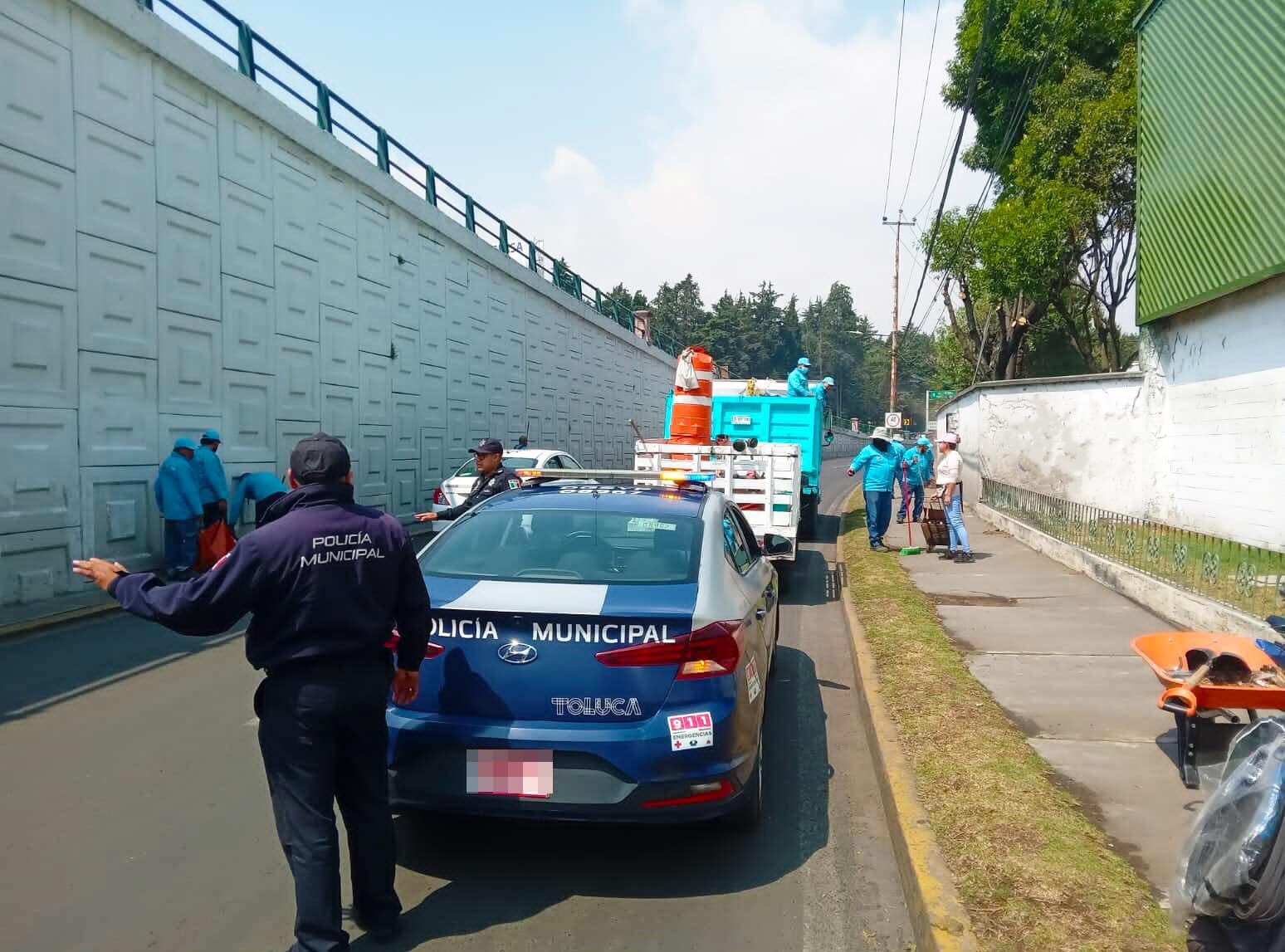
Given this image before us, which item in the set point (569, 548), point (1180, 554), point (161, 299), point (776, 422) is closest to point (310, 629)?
point (569, 548)

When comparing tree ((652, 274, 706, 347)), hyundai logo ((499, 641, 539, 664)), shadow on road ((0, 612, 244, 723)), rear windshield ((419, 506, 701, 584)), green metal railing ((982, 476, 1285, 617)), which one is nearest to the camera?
hyundai logo ((499, 641, 539, 664))

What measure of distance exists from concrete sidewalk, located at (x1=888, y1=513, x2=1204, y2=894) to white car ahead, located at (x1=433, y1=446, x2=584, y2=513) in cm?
612

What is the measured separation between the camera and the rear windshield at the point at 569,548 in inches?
180

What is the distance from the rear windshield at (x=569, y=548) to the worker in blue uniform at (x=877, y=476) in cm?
968

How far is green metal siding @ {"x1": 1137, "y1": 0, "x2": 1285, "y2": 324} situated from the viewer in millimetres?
10359

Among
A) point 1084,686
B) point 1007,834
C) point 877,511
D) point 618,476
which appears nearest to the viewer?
point 1007,834

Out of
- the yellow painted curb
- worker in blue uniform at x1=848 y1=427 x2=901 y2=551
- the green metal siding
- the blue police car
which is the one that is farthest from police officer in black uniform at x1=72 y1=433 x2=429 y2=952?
worker in blue uniform at x1=848 y1=427 x2=901 y2=551

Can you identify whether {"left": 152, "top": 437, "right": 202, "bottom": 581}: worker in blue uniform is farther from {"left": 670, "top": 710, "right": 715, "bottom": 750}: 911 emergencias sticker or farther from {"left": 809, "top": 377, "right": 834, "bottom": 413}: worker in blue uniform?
{"left": 809, "top": 377, "right": 834, "bottom": 413}: worker in blue uniform

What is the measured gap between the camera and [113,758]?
18.3ft

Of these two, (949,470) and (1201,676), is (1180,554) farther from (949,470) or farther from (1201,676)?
(1201,676)

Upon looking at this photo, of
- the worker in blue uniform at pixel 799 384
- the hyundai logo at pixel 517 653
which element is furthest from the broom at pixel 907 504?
the hyundai logo at pixel 517 653

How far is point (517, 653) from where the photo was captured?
396cm

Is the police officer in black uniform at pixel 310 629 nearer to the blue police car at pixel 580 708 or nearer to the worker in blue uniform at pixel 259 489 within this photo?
the blue police car at pixel 580 708

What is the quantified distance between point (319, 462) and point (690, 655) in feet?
5.23
